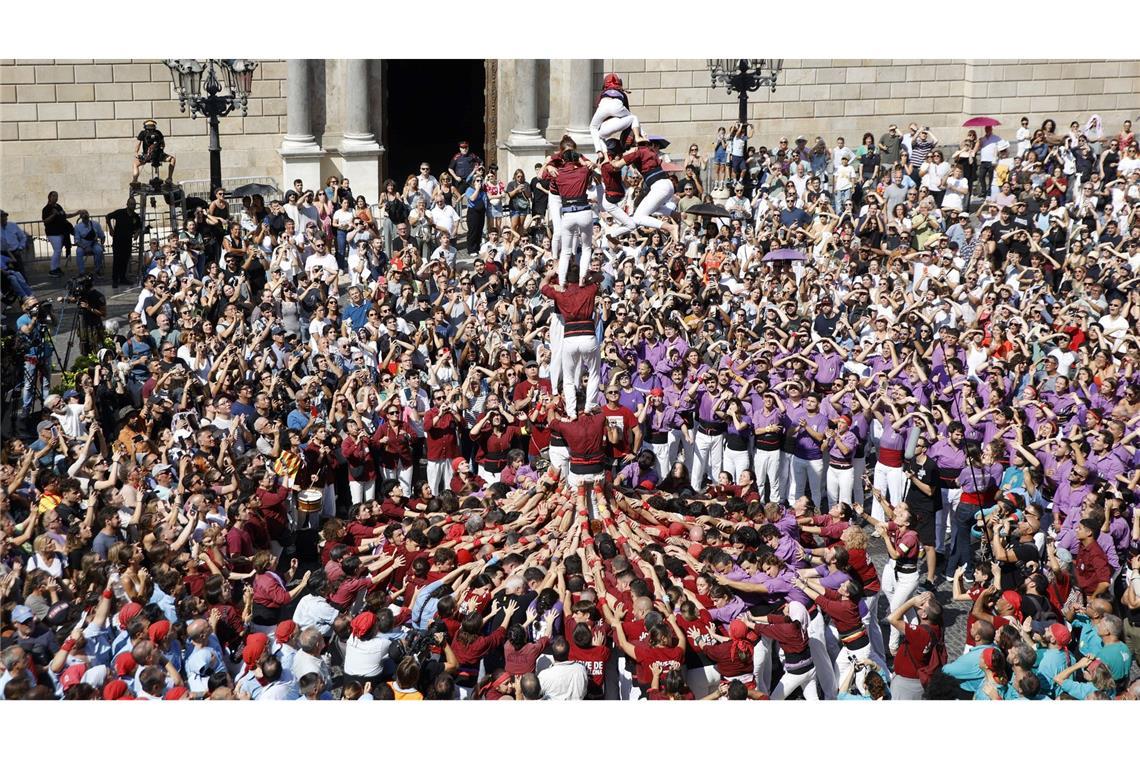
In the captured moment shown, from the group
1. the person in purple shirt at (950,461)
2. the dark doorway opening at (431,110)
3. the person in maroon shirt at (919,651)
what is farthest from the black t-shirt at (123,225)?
the person in maroon shirt at (919,651)

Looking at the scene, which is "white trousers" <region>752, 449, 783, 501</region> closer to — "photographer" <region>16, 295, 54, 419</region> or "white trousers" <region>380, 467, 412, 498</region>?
"white trousers" <region>380, 467, 412, 498</region>

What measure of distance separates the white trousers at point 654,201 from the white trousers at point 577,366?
130 cm

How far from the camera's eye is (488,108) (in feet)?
103

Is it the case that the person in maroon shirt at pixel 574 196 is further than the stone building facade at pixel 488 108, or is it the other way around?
the stone building facade at pixel 488 108

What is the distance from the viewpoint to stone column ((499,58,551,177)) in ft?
A: 97.9

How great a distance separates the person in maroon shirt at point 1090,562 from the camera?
13.4 metres

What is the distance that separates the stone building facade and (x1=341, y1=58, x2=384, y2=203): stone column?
0.02 m

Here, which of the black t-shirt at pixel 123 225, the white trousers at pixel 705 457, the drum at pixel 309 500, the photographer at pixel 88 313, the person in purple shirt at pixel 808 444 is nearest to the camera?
the drum at pixel 309 500

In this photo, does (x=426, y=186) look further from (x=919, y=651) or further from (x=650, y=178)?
(x=919, y=651)

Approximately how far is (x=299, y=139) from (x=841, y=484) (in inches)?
642

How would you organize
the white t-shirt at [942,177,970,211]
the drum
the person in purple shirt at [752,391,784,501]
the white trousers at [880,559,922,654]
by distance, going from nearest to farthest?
the white trousers at [880,559,922,654], the drum, the person in purple shirt at [752,391,784,501], the white t-shirt at [942,177,970,211]

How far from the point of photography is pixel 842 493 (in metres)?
16.4

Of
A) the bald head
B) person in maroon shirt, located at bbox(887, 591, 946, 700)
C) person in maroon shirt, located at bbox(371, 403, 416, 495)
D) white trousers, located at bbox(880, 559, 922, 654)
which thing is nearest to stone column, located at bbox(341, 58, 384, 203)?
person in maroon shirt, located at bbox(371, 403, 416, 495)

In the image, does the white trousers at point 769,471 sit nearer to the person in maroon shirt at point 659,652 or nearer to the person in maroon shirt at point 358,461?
the person in maroon shirt at point 358,461
